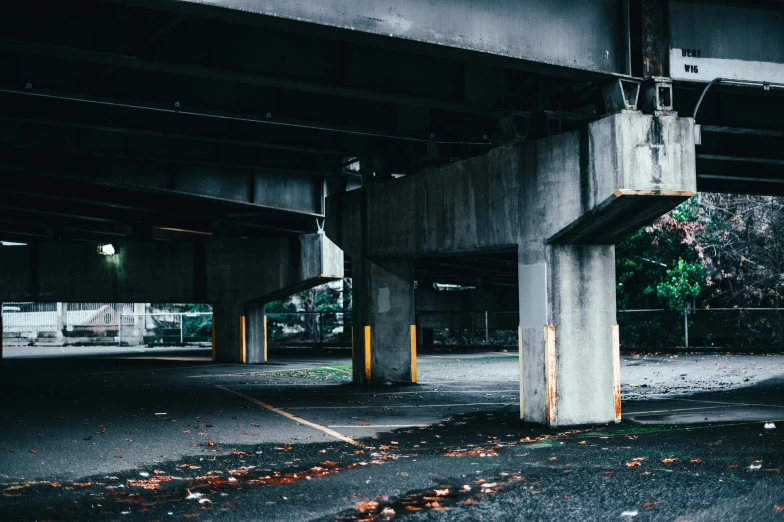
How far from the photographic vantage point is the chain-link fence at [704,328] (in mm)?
37375

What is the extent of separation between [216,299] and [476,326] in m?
17.2

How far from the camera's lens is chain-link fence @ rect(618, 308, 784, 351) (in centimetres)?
3738

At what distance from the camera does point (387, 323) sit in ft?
71.5

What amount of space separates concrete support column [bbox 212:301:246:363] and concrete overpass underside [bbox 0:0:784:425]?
9.29 m

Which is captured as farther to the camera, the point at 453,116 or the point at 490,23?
the point at 453,116

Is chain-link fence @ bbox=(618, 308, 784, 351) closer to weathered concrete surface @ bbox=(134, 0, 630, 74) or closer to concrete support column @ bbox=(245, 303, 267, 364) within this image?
concrete support column @ bbox=(245, 303, 267, 364)

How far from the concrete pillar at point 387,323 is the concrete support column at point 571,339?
7.40m

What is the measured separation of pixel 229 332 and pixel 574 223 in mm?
21435

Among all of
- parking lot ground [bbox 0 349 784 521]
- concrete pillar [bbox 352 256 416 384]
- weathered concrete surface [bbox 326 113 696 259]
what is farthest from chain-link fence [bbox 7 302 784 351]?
weathered concrete surface [bbox 326 113 696 259]

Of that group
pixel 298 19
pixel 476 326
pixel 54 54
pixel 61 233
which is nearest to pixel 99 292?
pixel 61 233

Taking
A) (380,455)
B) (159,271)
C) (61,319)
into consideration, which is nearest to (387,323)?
(380,455)

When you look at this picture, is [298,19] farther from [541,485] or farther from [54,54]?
[541,485]

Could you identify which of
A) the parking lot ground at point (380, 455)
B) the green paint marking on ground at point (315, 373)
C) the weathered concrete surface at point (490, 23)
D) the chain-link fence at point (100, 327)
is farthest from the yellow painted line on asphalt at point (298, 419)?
the chain-link fence at point (100, 327)

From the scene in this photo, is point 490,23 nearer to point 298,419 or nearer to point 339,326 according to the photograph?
point 298,419
